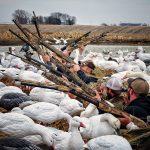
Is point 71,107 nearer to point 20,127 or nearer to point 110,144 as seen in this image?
point 20,127

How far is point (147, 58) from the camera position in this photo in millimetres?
16562

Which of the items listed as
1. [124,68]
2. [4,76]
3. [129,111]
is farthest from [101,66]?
[129,111]

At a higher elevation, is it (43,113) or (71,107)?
(43,113)

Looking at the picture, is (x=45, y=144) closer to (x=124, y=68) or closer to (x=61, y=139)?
(x=61, y=139)

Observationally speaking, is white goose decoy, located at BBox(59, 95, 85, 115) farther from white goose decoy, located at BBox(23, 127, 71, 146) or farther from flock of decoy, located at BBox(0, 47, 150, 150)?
white goose decoy, located at BBox(23, 127, 71, 146)

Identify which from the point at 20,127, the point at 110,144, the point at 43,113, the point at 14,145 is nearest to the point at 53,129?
the point at 43,113

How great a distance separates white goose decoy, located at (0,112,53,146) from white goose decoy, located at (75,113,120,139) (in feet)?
1.55

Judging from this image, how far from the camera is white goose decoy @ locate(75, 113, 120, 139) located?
4750 mm

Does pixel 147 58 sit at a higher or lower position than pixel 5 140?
lower

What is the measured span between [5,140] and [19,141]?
0.49ft

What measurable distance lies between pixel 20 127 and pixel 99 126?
983 mm

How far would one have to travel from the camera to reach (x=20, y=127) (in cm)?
487

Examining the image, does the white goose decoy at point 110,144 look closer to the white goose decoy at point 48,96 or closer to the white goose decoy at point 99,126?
the white goose decoy at point 99,126

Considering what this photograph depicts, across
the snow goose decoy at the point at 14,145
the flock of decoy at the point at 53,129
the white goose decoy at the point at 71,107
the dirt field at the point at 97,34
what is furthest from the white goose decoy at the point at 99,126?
the dirt field at the point at 97,34
